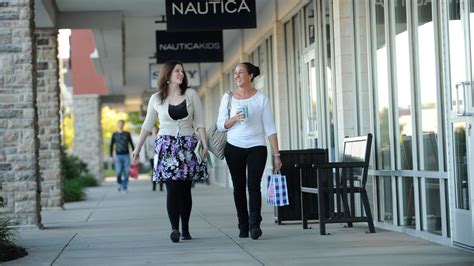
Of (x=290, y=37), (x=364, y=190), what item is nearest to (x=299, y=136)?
(x=290, y=37)

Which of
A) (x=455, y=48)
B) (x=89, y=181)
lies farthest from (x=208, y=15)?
(x=89, y=181)

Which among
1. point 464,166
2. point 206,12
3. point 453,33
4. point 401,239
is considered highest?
point 206,12

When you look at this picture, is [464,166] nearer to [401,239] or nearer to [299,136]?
[401,239]

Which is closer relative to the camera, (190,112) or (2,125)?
(190,112)

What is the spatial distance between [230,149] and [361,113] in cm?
222

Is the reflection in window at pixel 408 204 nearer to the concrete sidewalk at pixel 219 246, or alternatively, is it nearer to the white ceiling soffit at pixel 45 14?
the concrete sidewalk at pixel 219 246

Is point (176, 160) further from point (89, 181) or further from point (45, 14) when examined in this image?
point (89, 181)

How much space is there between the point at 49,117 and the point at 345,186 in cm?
899

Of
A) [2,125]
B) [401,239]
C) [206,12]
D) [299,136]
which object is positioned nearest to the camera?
[401,239]

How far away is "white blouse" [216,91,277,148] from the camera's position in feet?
33.6

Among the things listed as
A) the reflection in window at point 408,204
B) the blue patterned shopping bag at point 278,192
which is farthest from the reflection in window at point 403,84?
the blue patterned shopping bag at point 278,192

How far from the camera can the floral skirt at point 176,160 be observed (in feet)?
33.6

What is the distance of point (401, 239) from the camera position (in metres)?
9.85

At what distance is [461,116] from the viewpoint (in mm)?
8305
